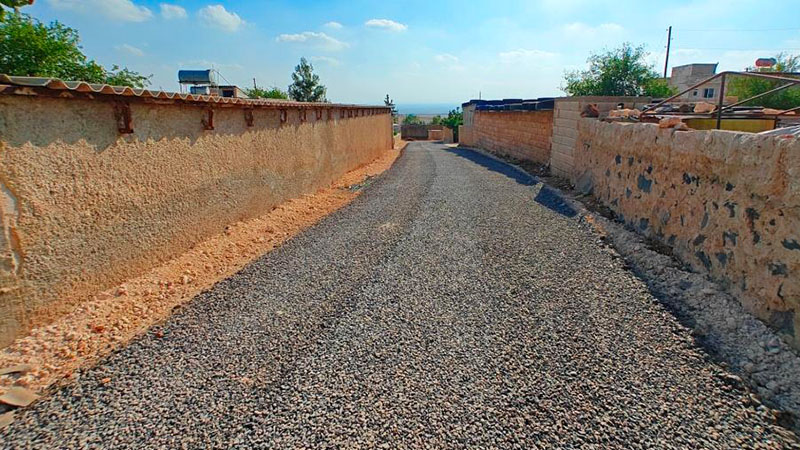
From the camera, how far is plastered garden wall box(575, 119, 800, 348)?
3771mm

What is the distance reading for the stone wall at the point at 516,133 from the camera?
51.5ft

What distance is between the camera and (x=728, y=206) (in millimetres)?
4715

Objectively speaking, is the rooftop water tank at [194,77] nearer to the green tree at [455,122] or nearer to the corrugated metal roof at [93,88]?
the corrugated metal roof at [93,88]

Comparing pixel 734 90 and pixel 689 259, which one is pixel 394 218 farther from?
pixel 734 90

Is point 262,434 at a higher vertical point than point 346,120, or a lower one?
lower

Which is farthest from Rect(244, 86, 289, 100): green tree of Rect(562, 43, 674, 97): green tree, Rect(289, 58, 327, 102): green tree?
Rect(562, 43, 674, 97): green tree

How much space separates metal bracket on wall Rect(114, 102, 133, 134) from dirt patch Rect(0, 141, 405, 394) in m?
1.89

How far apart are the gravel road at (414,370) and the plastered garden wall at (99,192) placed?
1141mm

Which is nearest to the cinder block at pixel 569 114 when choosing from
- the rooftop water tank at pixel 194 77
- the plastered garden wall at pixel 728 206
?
the plastered garden wall at pixel 728 206

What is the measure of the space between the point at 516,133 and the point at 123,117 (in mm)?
17181

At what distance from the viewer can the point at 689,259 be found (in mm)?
5309

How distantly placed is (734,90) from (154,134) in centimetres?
3672

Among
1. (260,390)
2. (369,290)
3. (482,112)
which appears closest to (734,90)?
(482,112)

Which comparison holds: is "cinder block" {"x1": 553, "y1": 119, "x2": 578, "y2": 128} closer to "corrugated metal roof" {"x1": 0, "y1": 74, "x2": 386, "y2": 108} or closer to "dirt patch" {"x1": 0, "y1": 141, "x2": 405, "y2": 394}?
"dirt patch" {"x1": 0, "y1": 141, "x2": 405, "y2": 394}
